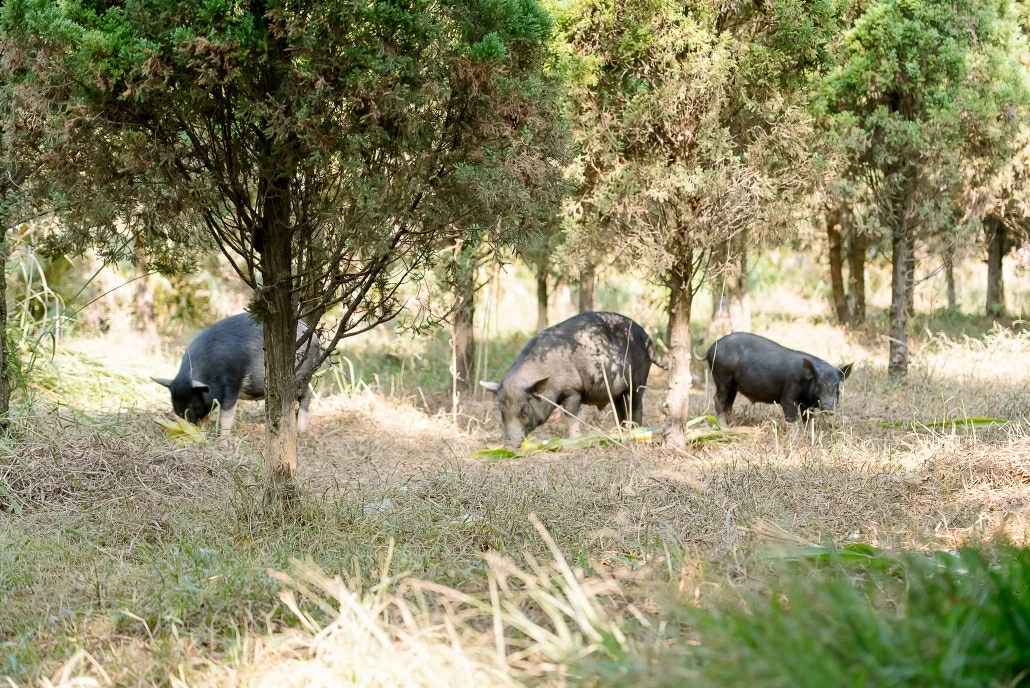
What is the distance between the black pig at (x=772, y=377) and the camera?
9633mm

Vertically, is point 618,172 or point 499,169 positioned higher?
point 618,172

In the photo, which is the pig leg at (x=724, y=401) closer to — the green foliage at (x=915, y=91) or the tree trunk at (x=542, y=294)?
the green foliage at (x=915, y=91)

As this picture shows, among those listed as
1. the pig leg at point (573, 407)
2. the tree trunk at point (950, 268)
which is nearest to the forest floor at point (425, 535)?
the pig leg at point (573, 407)

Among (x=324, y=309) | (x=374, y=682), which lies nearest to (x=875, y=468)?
(x=324, y=309)

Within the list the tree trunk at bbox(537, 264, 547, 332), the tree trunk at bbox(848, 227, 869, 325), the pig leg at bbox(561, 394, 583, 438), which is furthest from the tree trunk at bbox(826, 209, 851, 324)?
the pig leg at bbox(561, 394, 583, 438)

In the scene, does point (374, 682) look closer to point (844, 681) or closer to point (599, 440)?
point (844, 681)

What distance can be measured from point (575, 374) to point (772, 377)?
6.61 feet

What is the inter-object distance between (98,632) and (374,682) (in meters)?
1.47

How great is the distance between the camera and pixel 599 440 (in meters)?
9.19

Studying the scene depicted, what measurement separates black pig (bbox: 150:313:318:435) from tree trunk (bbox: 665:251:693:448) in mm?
3527

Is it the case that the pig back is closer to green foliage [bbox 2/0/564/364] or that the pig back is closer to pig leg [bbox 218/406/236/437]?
pig leg [bbox 218/406/236/437]

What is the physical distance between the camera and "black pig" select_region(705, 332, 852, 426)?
9633 mm

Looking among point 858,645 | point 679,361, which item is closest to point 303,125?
point 858,645

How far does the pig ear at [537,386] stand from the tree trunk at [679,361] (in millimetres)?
1556
